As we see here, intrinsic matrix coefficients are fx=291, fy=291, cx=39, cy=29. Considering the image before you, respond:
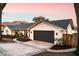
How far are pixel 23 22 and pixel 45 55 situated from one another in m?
0.59

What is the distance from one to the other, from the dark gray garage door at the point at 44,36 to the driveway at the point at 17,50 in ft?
0.56

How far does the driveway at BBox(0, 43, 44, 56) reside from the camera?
170 inches

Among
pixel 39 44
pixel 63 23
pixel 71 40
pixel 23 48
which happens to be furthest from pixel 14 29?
pixel 71 40

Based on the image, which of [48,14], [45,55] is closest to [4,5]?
[48,14]

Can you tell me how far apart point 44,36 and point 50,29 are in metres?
0.14

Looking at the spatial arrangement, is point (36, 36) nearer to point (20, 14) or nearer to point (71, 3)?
point (20, 14)

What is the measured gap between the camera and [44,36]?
14.2ft

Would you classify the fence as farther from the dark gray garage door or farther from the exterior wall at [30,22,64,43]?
the dark gray garage door

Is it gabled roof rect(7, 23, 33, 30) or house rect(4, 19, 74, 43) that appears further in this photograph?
gabled roof rect(7, 23, 33, 30)

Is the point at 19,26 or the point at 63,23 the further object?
the point at 19,26

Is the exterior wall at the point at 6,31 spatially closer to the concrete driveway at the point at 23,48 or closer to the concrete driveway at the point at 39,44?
→ the concrete driveway at the point at 23,48

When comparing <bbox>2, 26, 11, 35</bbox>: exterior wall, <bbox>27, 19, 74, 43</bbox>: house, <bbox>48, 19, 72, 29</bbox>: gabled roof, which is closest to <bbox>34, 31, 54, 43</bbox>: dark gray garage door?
<bbox>27, 19, 74, 43</bbox>: house

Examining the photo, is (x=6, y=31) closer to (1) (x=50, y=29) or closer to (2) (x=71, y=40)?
(1) (x=50, y=29)

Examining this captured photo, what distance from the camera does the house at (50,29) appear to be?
13.9ft
